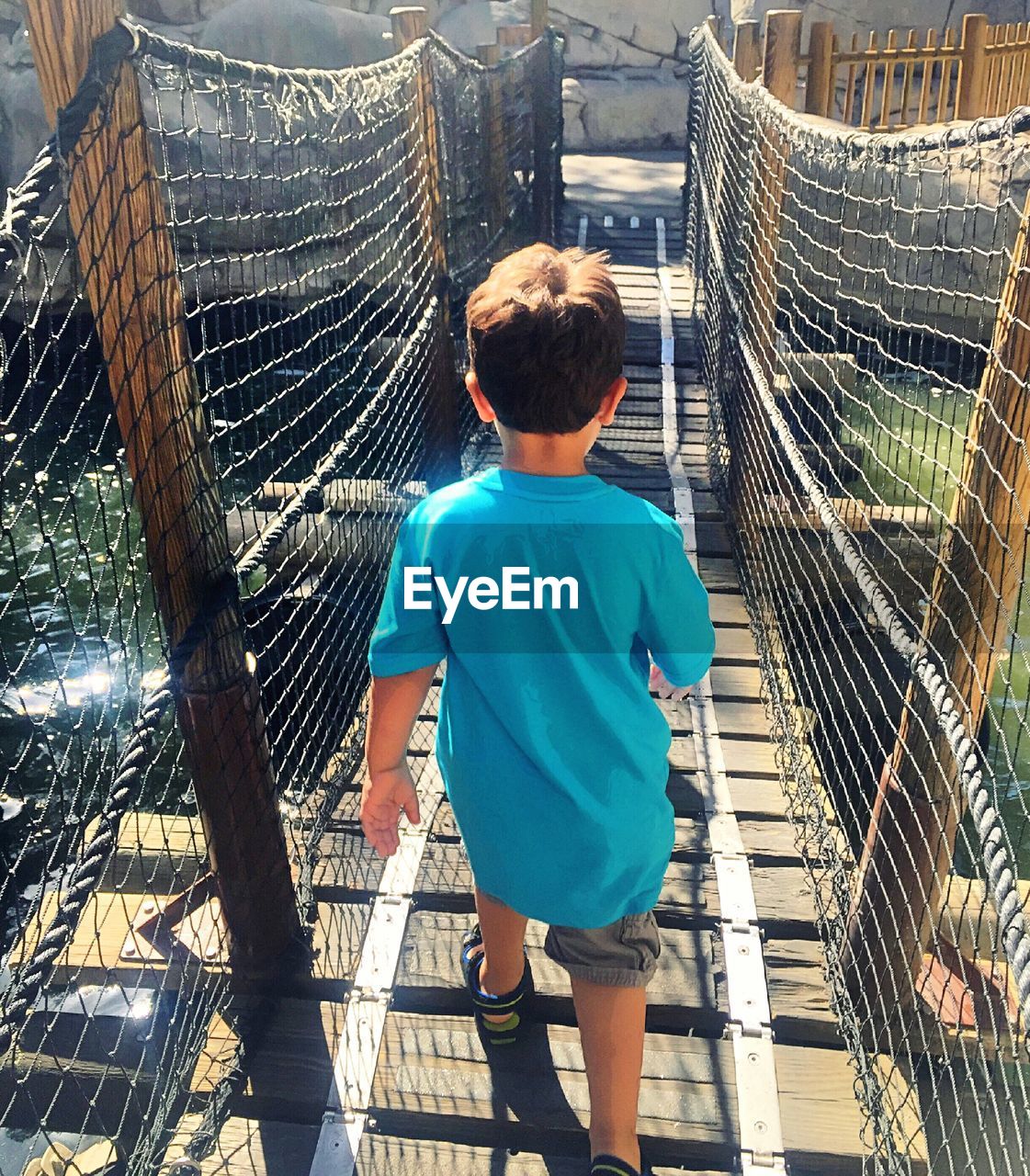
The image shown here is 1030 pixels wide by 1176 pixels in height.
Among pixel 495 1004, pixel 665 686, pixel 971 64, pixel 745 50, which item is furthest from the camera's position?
pixel 971 64

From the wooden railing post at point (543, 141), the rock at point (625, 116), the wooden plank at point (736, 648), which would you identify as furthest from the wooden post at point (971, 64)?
the wooden plank at point (736, 648)

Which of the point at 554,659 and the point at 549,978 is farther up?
the point at 554,659

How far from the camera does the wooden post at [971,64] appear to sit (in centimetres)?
1007

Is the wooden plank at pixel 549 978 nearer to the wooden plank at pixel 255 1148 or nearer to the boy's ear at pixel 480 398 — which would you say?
the wooden plank at pixel 255 1148

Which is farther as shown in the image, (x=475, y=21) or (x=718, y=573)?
(x=475, y=21)

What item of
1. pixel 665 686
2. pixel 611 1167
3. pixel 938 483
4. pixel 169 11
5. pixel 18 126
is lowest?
pixel 938 483

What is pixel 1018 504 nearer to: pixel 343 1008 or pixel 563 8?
pixel 343 1008

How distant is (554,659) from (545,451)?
0.31 metres

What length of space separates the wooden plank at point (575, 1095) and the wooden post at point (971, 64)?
10.2 metres

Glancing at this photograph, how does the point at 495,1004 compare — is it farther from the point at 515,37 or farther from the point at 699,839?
the point at 515,37

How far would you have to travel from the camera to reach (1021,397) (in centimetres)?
169

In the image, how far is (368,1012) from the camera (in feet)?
7.69

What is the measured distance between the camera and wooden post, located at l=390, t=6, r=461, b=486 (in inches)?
155

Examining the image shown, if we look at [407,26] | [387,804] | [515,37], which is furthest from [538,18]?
[387,804]
